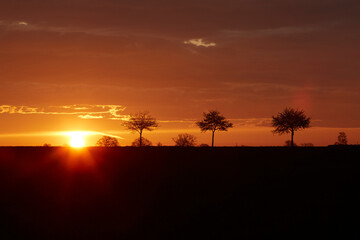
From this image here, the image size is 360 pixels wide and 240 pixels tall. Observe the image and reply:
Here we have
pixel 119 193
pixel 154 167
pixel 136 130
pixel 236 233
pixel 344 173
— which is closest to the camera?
pixel 236 233

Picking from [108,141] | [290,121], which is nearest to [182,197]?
[290,121]

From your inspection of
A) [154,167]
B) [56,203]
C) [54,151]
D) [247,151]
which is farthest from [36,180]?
[247,151]

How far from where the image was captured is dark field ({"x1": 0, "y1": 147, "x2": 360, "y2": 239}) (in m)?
25.7

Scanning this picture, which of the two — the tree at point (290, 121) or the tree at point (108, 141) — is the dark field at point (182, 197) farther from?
the tree at point (108, 141)

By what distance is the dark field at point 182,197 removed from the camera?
84.4 feet

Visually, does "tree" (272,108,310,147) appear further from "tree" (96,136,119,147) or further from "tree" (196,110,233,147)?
"tree" (96,136,119,147)

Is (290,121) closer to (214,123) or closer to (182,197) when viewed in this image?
(214,123)

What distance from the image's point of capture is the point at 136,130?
12394 centimetres

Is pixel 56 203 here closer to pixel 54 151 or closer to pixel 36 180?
pixel 36 180

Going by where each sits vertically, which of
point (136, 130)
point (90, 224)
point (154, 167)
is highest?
point (136, 130)

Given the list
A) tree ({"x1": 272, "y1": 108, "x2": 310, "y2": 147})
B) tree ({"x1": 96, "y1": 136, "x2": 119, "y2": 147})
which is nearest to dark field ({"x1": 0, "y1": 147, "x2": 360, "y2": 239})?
tree ({"x1": 272, "y1": 108, "x2": 310, "y2": 147})

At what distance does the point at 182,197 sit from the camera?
101 ft

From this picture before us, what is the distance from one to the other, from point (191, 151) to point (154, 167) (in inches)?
456

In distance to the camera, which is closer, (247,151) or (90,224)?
(90,224)
